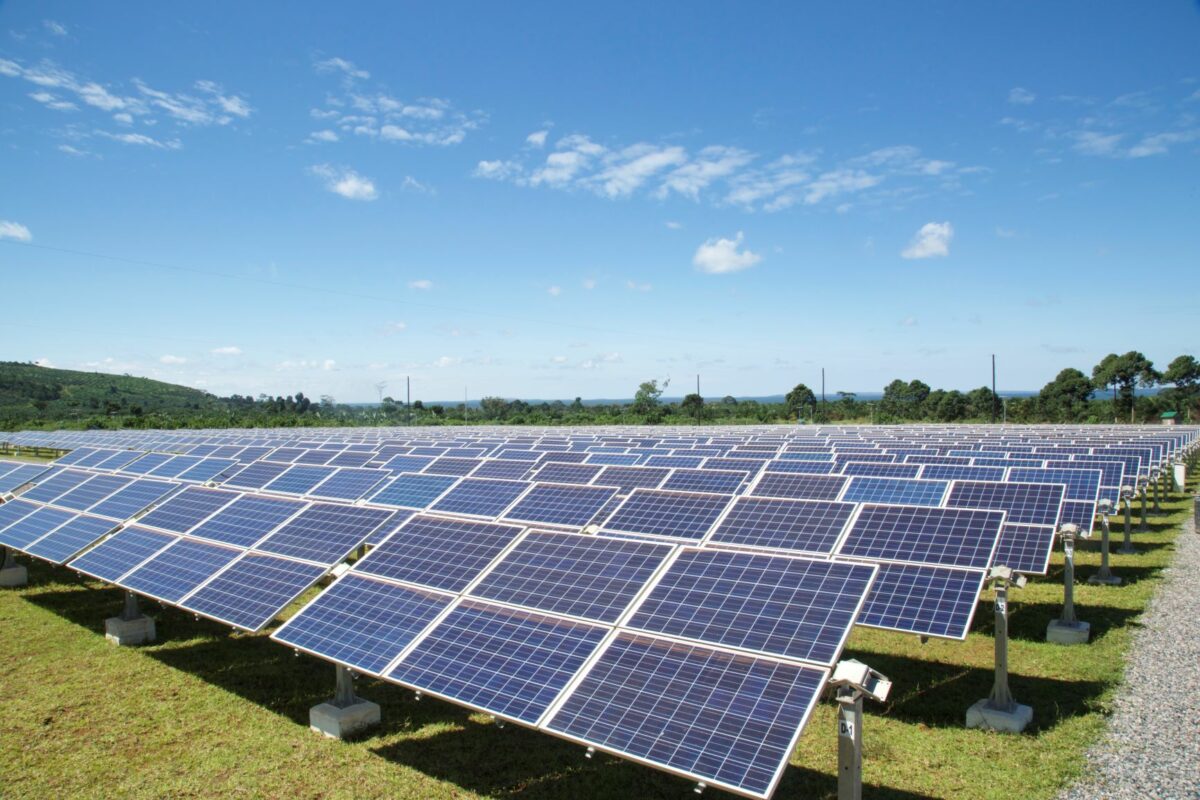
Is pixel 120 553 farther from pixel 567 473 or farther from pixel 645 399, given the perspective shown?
pixel 645 399

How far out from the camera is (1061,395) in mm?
82188

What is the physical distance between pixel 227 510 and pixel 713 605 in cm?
977

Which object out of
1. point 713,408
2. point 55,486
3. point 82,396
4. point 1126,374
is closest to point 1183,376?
point 1126,374

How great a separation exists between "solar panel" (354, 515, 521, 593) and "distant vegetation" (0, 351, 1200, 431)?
7178 centimetres

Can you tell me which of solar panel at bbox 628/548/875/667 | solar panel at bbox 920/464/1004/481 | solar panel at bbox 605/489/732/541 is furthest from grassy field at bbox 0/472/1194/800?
solar panel at bbox 920/464/1004/481

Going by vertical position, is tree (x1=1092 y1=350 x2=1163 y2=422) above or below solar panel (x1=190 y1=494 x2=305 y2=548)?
above

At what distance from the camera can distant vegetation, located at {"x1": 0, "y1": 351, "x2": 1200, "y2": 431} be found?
78.8m

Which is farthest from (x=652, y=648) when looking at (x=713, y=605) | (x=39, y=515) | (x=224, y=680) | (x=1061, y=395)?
(x=1061, y=395)

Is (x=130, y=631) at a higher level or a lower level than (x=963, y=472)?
lower

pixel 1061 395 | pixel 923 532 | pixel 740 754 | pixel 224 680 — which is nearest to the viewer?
pixel 740 754

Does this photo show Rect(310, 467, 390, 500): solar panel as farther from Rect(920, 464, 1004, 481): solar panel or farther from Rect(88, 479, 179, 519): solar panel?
Rect(920, 464, 1004, 481): solar panel

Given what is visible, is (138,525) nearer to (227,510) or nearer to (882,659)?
(227,510)

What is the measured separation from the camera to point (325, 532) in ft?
34.0

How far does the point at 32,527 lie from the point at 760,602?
1570 cm
